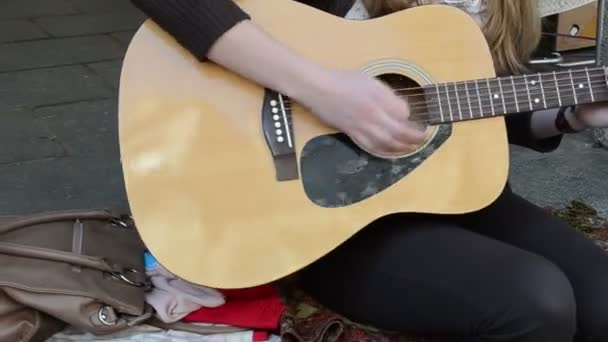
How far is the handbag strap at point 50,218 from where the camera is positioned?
1.68 metres

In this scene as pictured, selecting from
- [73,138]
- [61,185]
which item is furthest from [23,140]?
[61,185]

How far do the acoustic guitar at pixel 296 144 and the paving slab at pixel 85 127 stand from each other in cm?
131

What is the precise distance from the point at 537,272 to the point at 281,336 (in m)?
0.51

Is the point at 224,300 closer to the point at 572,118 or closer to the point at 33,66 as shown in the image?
the point at 572,118

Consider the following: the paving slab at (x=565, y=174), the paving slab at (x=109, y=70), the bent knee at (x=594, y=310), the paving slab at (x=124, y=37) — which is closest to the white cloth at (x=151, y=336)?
the bent knee at (x=594, y=310)

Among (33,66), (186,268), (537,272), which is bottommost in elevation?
(33,66)

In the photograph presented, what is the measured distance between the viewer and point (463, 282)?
1505mm

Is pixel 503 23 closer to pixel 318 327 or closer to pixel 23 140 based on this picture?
pixel 318 327

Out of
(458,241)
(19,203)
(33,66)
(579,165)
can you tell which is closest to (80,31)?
(33,66)

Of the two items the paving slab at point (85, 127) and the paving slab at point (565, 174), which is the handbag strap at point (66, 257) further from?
the paving slab at point (565, 174)

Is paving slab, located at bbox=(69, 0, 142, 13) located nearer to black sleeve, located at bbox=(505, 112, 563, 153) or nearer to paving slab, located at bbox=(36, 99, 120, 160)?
paving slab, located at bbox=(36, 99, 120, 160)

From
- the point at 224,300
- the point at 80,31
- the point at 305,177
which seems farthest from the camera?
the point at 80,31

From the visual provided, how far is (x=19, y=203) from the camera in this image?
2.52m

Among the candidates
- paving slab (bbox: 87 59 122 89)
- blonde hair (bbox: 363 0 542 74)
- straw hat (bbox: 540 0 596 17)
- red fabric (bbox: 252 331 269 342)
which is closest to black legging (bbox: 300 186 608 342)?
red fabric (bbox: 252 331 269 342)
